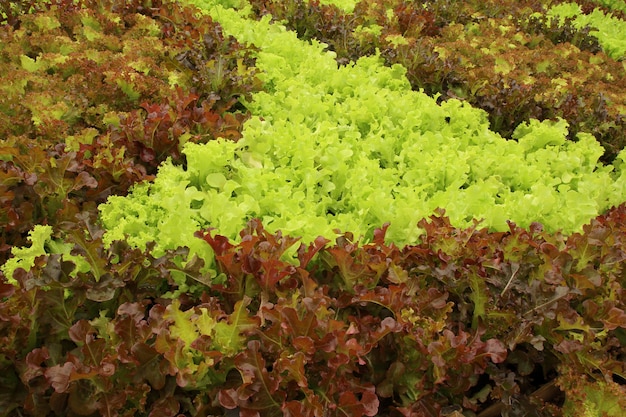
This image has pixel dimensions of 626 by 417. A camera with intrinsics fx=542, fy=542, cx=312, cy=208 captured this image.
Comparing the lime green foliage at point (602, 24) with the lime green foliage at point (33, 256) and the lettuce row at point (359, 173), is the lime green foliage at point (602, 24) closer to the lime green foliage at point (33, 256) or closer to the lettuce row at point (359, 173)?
the lettuce row at point (359, 173)

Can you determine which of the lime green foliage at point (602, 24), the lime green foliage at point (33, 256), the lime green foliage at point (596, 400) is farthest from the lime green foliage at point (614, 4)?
the lime green foliage at point (33, 256)

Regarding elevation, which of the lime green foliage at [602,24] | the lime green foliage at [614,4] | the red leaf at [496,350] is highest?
the lime green foliage at [614,4]

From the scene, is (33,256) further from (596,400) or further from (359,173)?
(596,400)

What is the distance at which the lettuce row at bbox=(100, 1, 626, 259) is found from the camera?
2758mm

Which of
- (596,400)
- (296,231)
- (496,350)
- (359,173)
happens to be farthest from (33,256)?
(596,400)

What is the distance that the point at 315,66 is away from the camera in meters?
4.47

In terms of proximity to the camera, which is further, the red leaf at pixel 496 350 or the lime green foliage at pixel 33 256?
the lime green foliage at pixel 33 256

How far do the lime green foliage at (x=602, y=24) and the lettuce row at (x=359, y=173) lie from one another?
262cm

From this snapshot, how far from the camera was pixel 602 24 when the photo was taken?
6.44 metres

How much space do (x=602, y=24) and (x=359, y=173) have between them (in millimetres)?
4968

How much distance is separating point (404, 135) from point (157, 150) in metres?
1.65

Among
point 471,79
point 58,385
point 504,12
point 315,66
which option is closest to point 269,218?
point 58,385

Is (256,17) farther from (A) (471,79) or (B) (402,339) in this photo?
(B) (402,339)

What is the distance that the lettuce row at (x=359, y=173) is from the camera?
2.76m
